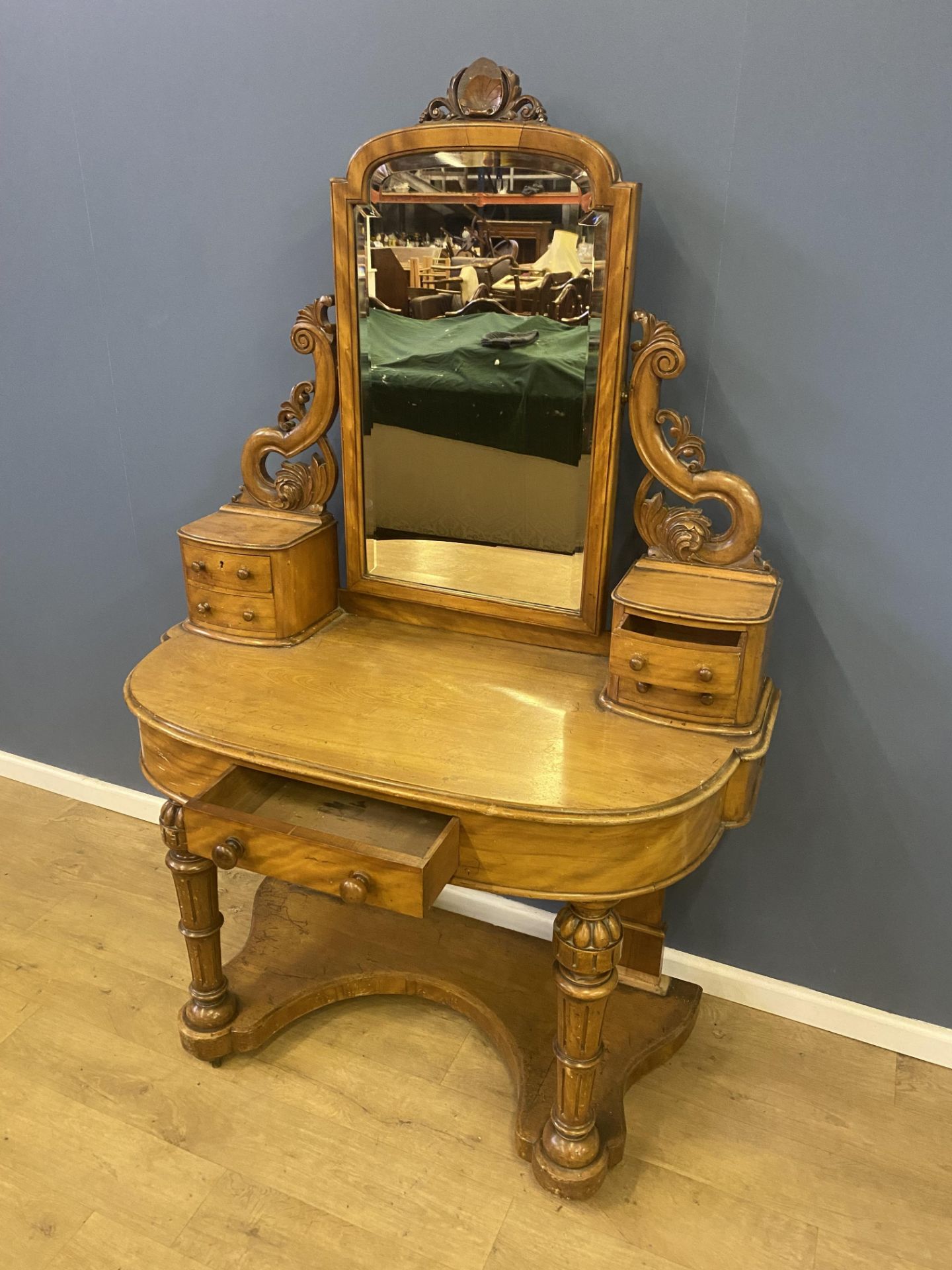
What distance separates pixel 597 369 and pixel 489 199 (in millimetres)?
296

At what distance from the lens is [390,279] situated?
4.78ft

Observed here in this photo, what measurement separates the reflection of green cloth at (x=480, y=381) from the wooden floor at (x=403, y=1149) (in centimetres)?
117

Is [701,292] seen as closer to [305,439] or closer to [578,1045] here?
[305,439]

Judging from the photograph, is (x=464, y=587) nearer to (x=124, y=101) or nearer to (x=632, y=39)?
(x=632, y=39)

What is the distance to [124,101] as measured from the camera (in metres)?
1.69

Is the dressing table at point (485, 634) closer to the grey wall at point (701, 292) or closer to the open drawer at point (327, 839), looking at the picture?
the open drawer at point (327, 839)

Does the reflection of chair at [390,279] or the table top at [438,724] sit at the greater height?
the reflection of chair at [390,279]

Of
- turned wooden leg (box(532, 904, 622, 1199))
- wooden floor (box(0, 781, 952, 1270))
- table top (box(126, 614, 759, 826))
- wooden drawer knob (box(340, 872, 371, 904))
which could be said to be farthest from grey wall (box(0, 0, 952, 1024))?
wooden drawer knob (box(340, 872, 371, 904))

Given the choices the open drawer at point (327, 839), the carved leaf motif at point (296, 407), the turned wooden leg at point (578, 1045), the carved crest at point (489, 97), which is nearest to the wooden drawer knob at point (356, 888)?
the open drawer at point (327, 839)

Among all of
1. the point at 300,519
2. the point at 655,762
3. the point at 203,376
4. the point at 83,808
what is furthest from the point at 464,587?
the point at 83,808

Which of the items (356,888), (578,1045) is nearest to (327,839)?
(356,888)

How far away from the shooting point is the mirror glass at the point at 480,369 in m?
1.35

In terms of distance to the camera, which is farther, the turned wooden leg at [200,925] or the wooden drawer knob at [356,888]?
the turned wooden leg at [200,925]

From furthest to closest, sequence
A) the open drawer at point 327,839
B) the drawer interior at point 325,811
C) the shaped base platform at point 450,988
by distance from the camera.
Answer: the shaped base platform at point 450,988 < the drawer interior at point 325,811 < the open drawer at point 327,839
